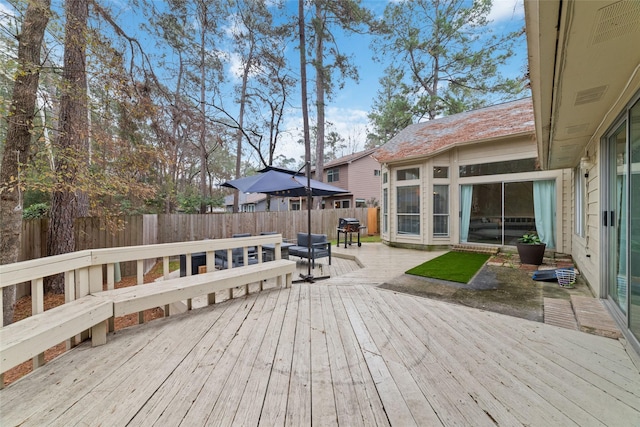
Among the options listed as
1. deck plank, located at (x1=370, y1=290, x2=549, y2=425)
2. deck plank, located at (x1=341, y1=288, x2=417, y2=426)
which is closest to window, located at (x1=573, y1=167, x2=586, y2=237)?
deck plank, located at (x1=370, y1=290, x2=549, y2=425)

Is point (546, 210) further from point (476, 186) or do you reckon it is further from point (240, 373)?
point (240, 373)

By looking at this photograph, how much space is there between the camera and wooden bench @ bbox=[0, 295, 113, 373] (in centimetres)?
139

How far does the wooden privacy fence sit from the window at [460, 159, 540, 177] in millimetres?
4989

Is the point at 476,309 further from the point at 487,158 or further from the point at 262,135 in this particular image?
the point at 262,135

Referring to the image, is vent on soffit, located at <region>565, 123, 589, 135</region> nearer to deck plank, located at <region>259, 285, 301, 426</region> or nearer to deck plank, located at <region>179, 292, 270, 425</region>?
deck plank, located at <region>259, 285, 301, 426</region>

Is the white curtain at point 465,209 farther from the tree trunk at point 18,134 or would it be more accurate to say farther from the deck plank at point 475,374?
the tree trunk at point 18,134

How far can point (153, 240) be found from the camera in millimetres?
6746

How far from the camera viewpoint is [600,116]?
2598mm

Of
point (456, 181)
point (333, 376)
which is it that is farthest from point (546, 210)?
point (333, 376)

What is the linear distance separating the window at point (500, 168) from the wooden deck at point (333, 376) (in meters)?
5.12

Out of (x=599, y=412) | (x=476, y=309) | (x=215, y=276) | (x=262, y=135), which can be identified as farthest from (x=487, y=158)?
(x=262, y=135)

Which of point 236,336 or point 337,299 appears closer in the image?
point 236,336

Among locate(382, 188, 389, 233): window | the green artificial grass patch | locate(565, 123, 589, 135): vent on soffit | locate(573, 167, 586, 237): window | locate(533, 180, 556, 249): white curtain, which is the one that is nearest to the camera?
locate(565, 123, 589, 135): vent on soffit

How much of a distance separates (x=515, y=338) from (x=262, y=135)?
512 inches
